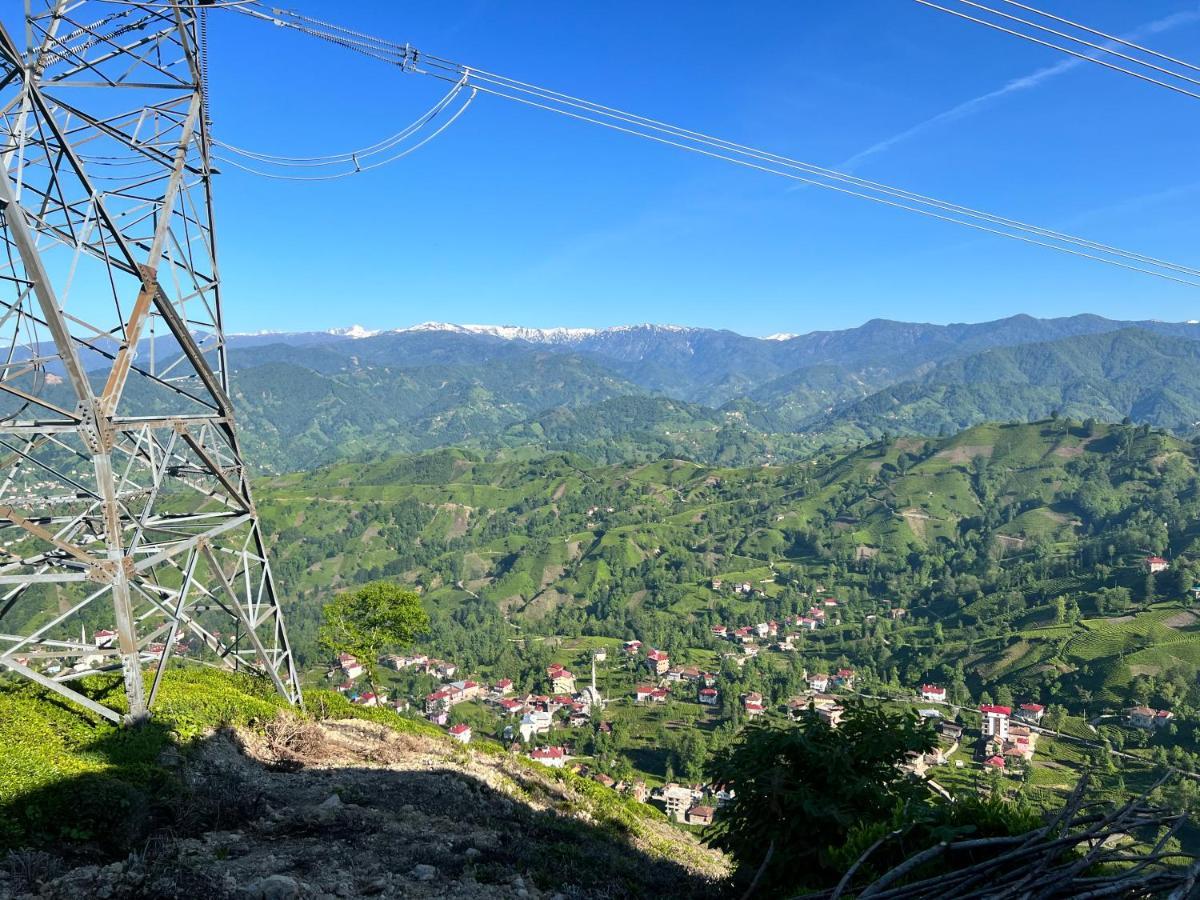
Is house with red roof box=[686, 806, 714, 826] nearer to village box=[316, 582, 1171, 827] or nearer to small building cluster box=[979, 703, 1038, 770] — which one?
village box=[316, 582, 1171, 827]

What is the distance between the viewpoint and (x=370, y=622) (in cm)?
2478

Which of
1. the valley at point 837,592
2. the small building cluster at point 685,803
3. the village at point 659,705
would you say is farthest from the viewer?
the valley at point 837,592

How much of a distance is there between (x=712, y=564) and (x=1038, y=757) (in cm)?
9418

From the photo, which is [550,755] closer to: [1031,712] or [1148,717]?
[1031,712]

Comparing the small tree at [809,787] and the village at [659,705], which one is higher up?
the small tree at [809,787]

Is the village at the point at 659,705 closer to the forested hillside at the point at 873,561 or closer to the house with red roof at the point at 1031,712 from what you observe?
the house with red roof at the point at 1031,712

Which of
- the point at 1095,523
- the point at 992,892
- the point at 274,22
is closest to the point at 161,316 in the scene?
the point at 274,22

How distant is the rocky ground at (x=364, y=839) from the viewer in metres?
7.24

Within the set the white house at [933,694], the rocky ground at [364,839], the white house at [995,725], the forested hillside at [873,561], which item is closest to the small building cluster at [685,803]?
the forested hillside at [873,561]

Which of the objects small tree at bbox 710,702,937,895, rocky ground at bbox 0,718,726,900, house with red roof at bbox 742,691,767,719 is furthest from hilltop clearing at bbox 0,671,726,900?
house with red roof at bbox 742,691,767,719

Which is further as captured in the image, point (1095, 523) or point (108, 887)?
point (1095, 523)

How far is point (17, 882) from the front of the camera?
22.2ft

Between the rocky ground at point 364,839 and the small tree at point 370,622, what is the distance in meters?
6.93

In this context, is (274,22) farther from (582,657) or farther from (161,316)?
(582,657)
